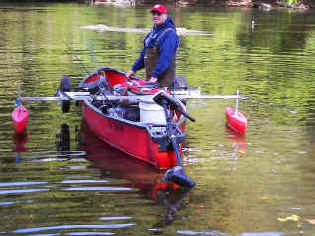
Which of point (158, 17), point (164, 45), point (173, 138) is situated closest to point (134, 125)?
point (173, 138)

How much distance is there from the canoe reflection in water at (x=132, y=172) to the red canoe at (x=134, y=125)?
14 cm

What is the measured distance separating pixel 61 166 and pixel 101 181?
3.40 ft

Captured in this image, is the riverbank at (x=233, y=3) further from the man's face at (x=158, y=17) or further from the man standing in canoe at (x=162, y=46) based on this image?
the man's face at (x=158, y=17)

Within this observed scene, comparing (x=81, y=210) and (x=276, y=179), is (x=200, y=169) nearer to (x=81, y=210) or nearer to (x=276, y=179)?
(x=276, y=179)

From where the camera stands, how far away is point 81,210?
841cm

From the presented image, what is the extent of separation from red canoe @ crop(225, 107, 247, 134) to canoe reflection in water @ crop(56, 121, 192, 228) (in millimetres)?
2730

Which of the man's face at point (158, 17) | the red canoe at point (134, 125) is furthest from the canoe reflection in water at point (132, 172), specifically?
the man's face at point (158, 17)

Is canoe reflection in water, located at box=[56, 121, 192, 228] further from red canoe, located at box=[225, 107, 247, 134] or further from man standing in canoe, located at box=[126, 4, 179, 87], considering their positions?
red canoe, located at box=[225, 107, 247, 134]

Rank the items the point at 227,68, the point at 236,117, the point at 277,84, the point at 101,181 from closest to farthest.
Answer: the point at 101,181 → the point at 236,117 → the point at 277,84 → the point at 227,68

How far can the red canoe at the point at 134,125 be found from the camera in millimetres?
10102

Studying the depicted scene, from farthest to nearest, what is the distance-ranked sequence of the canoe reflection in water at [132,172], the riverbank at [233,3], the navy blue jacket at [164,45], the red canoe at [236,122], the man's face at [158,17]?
the riverbank at [233,3]
the red canoe at [236,122]
the navy blue jacket at [164,45]
the man's face at [158,17]
the canoe reflection in water at [132,172]

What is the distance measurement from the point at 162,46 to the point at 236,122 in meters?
2.42

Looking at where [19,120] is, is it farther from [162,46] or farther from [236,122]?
[236,122]

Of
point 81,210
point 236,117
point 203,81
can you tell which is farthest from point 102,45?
point 81,210
